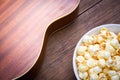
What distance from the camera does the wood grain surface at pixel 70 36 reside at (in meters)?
0.84

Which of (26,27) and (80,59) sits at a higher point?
(26,27)

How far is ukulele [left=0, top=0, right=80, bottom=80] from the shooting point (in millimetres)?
766

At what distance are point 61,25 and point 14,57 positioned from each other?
202 millimetres

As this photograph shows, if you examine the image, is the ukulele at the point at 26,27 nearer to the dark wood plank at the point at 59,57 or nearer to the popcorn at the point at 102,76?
the dark wood plank at the point at 59,57

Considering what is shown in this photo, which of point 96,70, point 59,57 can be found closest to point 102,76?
point 96,70

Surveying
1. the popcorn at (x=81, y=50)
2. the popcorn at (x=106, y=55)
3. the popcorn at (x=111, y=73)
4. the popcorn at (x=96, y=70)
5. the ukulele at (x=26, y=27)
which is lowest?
the popcorn at (x=111, y=73)

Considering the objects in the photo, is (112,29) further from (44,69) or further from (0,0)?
(0,0)

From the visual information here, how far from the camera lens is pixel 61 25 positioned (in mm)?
866

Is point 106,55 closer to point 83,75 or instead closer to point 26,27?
point 83,75

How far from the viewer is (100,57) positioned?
75 cm

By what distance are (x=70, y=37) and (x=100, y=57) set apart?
0.17m

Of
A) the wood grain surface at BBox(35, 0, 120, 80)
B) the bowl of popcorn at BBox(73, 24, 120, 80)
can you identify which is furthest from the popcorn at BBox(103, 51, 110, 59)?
the wood grain surface at BBox(35, 0, 120, 80)

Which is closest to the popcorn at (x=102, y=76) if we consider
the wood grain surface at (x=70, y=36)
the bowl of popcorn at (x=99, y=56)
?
the bowl of popcorn at (x=99, y=56)

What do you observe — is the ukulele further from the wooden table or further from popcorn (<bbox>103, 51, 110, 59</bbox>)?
popcorn (<bbox>103, 51, 110, 59</bbox>)
